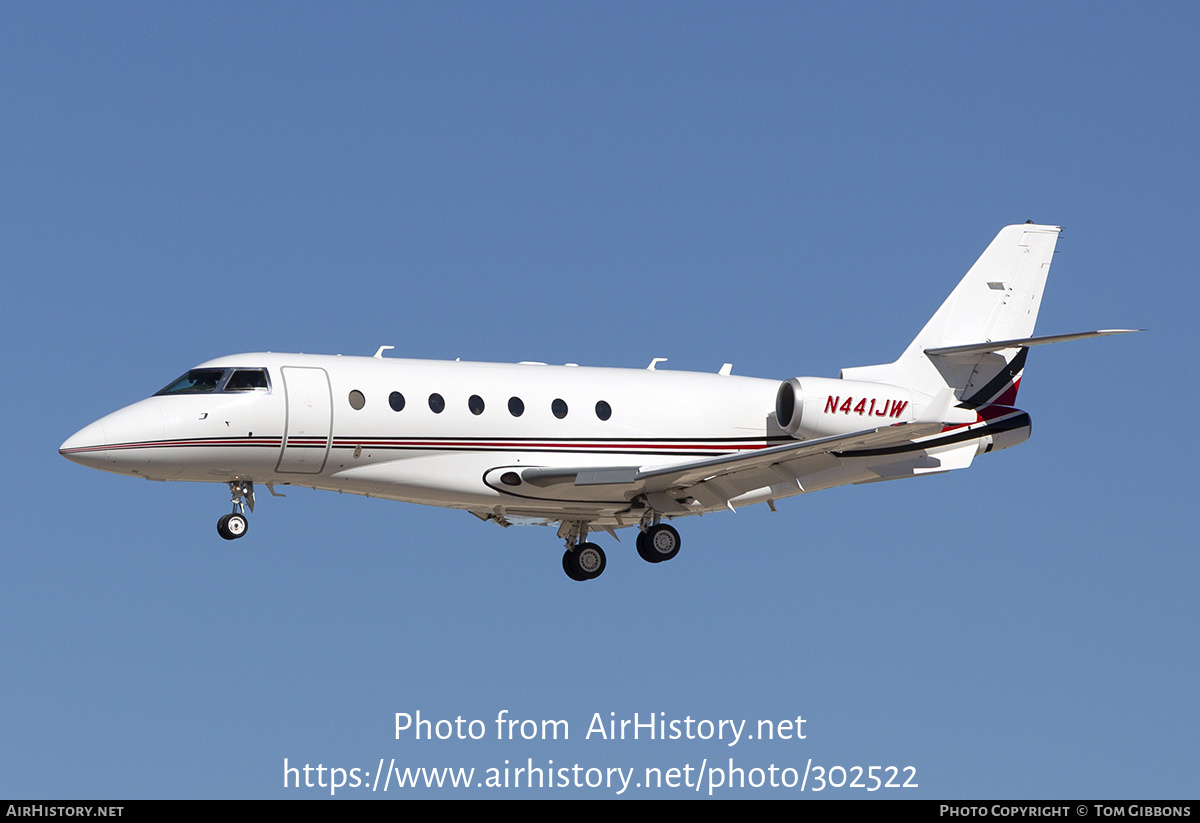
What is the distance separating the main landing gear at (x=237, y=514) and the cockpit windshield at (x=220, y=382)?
59.7 inches

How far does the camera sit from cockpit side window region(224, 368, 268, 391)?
90.1 feet

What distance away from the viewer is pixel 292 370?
27.8 metres

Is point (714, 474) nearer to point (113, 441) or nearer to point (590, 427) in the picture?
point (590, 427)

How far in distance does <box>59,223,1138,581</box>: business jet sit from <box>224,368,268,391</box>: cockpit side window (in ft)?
0.08

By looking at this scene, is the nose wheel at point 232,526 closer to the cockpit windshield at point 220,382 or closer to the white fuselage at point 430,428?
the white fuselage at point 430,428

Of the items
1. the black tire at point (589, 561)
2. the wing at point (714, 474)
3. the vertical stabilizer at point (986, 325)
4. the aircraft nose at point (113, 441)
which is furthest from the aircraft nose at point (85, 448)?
the vertical stabilizer at point (986, 325)

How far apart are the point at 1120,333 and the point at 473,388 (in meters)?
10.3

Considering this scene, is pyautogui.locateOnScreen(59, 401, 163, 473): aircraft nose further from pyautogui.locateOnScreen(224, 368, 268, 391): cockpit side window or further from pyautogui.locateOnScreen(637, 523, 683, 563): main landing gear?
pyautogui.locateOnScreen(637, 523, 683, 563): main landing gear

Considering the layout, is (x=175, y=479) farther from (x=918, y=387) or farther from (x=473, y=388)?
(x=918, y=387)

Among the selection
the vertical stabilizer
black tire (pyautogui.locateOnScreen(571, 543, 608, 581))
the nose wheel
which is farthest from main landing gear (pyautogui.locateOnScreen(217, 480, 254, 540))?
the vertical stabilizer

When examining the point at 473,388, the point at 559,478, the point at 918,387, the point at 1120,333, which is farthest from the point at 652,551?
the point at 1120,333

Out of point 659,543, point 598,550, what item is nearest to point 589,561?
point 598,550

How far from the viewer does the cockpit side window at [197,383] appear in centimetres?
2752
